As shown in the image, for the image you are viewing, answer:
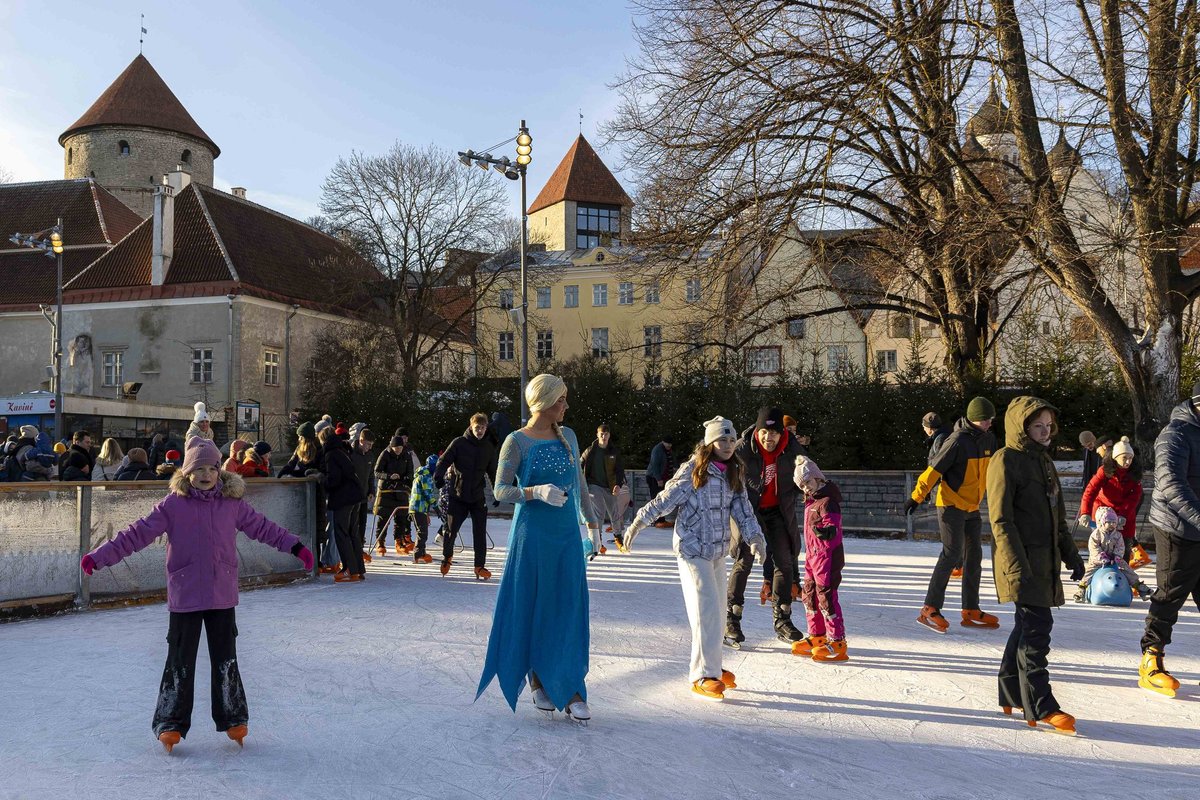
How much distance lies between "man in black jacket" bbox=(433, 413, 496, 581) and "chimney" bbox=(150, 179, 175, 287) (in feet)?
113

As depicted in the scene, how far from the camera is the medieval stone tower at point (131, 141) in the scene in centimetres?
5716

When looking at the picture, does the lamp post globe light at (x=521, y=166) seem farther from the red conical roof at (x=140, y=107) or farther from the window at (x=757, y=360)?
the red conical roof at (x=140, y=107)

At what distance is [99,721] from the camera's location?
553 cm

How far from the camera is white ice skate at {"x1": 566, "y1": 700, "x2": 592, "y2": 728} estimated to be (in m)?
5.42

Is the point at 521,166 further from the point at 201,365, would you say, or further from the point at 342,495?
the point at 201,365

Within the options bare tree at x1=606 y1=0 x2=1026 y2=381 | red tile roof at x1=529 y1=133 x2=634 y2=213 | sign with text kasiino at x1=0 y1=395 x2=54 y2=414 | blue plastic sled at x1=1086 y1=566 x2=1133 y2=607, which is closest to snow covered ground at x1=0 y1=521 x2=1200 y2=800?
blue plastic sled at x1=1086 y1=566 x2=1133 y2=607

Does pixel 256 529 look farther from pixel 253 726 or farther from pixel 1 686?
pixel 1 686

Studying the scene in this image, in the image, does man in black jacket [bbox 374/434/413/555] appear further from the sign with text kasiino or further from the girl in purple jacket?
the sign with text kasiino

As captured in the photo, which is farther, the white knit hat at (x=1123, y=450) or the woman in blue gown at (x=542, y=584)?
the white knit hat at (x=1123, y=450)

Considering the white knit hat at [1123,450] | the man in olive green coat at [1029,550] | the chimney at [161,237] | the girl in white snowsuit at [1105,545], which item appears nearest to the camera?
the man in olive green coat at [1029,550]

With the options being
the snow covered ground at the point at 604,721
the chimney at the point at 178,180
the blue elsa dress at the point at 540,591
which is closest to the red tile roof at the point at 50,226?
the chimney at the point at 178,180

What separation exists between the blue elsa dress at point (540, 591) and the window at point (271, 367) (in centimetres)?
3764

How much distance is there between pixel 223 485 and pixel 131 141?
59.8m

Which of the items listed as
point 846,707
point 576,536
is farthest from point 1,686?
point 846,707
